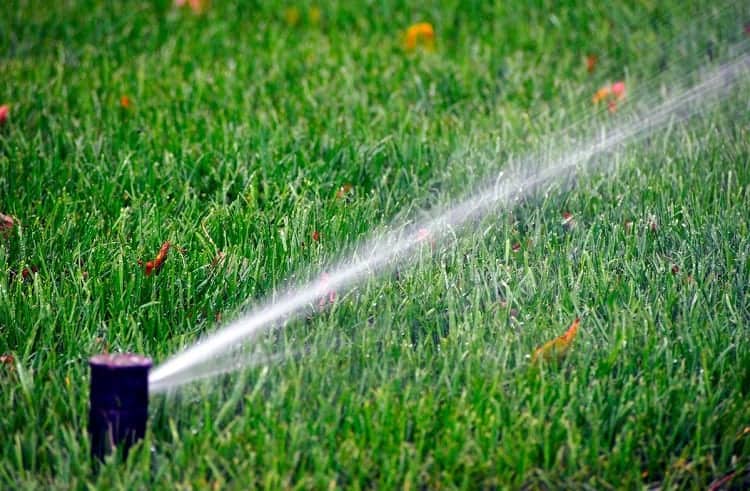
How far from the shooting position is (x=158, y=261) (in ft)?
7.65

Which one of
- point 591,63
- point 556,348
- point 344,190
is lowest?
point 556,348

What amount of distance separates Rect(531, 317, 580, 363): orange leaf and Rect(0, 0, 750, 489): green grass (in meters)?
0.02

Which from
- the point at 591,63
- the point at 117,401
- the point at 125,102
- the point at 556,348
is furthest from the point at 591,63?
the point at 117,401

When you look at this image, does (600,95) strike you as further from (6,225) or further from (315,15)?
(6,225)

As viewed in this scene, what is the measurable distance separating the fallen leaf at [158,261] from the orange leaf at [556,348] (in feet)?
3.04

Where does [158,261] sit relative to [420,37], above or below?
below

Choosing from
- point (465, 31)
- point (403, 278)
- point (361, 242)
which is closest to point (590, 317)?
point (403, 278)

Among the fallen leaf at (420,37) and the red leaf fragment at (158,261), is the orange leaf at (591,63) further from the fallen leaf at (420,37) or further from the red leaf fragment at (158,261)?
the red leaf fragment at (158,261)

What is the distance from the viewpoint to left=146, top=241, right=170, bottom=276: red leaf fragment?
230 centimetres

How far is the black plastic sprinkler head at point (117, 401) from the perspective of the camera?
5.26 feet

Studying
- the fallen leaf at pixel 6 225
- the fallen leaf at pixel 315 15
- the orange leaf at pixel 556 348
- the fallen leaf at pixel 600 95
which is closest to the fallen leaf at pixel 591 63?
the fallen leaf at pixel 600 95

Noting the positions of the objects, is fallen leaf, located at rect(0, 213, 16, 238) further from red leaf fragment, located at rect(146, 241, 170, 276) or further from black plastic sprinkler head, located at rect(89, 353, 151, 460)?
black plastic sprinkler head, located at rect(89, 353, 151, 460)

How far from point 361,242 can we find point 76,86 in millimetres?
1808

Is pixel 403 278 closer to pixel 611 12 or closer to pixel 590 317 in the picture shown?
pixel 590 317
